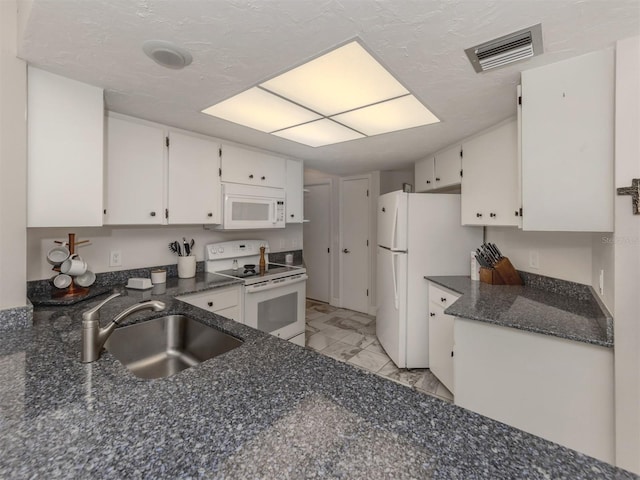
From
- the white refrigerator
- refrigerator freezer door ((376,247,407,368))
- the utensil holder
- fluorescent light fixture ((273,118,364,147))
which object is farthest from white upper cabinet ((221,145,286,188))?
refrigerator freezer door ((376,247,407,368))

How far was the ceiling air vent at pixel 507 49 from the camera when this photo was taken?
1.14 m

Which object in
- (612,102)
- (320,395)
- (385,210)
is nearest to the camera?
(320,395)

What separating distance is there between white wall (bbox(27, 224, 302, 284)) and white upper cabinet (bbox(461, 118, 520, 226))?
241 centimetres

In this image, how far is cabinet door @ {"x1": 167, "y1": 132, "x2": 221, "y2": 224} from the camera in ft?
7.50

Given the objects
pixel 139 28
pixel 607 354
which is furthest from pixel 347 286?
pixel 139 28

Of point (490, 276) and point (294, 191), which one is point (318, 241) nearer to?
point (294, 191)

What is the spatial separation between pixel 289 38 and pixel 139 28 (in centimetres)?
60

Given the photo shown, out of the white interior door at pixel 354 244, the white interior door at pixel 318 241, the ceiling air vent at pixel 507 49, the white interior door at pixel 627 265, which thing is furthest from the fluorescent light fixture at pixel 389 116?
the white interior door at pixel 318 241

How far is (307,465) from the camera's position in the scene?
55 centimetres

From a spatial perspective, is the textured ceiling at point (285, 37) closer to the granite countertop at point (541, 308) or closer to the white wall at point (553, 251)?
the white wall at point (553, 251)

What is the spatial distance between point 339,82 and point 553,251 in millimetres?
1899

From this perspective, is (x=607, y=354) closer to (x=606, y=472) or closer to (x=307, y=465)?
(x=606, y=472)

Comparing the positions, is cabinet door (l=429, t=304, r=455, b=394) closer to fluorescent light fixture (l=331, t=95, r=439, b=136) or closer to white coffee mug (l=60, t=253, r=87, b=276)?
fluorescent light fixture (l=331, t=95, r=439, b=136)

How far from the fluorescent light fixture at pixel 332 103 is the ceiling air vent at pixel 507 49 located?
401 mm
